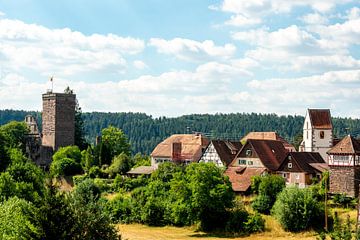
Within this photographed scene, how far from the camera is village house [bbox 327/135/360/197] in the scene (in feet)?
190

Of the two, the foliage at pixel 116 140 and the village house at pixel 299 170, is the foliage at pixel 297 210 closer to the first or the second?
the village house at pixel 299 170

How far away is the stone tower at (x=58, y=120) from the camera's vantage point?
100 meters

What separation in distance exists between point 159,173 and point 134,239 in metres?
17.6

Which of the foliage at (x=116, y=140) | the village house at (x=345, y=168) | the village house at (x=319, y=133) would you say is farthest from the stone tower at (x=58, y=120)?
the village house at (x=345, y=168)

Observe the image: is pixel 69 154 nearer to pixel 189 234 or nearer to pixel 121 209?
pixel 121 209

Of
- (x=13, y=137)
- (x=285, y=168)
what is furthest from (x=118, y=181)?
(x=13, y=137)

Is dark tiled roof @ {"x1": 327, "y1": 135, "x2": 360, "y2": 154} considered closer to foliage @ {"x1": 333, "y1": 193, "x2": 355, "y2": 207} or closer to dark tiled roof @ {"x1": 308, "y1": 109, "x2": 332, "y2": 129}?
foliage @ {"x1": 333, "y1": 193, "x2": 355, "y2": 207}

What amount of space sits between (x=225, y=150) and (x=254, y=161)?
7.96 metres

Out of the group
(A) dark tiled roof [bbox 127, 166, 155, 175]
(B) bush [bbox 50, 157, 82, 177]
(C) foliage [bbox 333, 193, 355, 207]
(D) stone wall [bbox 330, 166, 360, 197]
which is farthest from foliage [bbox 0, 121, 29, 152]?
(C) foliage [bbox 333, 193, 355, 207]

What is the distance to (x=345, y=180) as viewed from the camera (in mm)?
58219

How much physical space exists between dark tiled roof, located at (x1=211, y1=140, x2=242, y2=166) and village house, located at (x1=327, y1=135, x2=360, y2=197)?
16.4 m

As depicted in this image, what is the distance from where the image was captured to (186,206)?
58.0 meters

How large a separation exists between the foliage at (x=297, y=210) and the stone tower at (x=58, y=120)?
174ft

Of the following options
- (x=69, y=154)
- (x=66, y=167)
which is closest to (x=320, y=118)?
(x=66, y=167)
